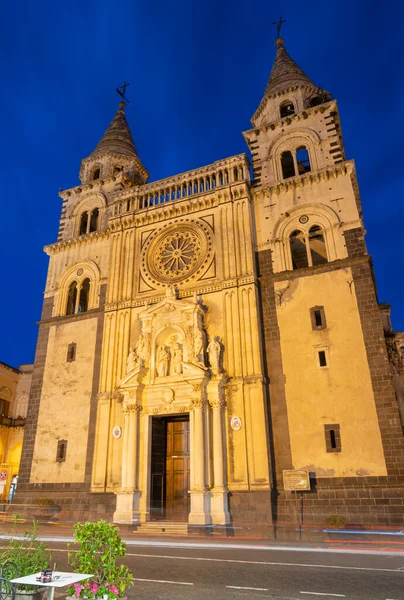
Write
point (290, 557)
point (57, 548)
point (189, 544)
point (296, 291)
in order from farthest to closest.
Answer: point (296, 291)
point (189, 544)
point (57, 548)
point (290, 557)

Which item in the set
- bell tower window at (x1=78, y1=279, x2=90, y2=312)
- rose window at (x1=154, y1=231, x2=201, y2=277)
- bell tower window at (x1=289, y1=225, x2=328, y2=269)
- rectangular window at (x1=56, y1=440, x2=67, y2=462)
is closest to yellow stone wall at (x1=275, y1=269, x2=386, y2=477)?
bell tower window at (x1=289, y1=225, x2=328, y2=269)

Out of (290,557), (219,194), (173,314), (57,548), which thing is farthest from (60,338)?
(290,557)

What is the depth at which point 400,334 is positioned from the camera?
28.6 m

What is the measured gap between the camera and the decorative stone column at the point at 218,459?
1845 centimetres

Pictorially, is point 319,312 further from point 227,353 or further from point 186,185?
point 186,185

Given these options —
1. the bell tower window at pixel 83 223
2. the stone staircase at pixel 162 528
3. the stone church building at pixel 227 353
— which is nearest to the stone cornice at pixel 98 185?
the bell tower window at pixel 83 223

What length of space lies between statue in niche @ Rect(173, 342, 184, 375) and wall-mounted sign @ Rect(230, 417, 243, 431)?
3.49 metres

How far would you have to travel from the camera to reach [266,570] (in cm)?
966

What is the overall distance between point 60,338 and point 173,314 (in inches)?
320

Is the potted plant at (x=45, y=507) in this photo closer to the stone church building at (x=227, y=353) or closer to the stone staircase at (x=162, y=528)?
the stone church building at (x=227, y=353)

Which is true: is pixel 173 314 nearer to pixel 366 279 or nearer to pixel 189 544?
pixel 366 279

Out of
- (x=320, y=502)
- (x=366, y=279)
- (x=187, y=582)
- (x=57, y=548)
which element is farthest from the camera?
(x=366, y=279)

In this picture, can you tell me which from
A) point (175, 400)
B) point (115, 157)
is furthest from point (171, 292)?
point (115, 157)

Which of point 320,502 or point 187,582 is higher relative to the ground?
point 320,502
